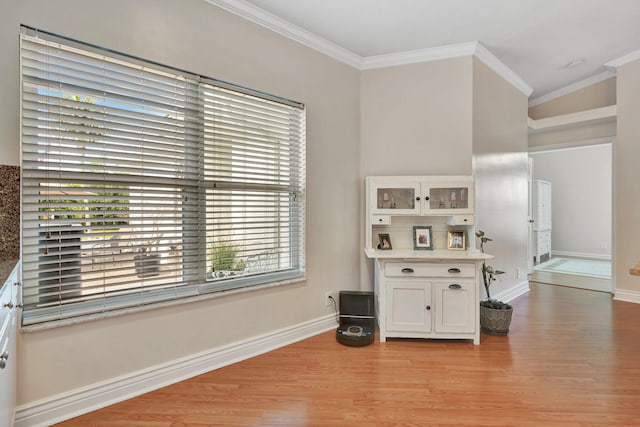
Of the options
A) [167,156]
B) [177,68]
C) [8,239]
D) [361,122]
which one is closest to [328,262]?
[361,122]

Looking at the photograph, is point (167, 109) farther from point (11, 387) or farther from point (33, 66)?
point (11, 387)

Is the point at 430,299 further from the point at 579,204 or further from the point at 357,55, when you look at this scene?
the point at 579,204

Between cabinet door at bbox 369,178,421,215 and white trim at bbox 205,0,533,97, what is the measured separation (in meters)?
1.22

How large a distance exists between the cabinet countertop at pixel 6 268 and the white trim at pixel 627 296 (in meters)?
5.78

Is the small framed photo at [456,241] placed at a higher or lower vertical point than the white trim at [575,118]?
lower

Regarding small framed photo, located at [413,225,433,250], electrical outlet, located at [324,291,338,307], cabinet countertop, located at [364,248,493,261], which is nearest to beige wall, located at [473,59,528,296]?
small framed photo, located at [413,225,433,250]

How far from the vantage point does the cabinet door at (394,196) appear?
318 centimetres

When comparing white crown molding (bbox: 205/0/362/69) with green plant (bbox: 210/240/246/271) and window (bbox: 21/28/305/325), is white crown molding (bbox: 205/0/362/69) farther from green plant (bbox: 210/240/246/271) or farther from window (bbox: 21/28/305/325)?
green plant (bbox: 210/240/246/271)

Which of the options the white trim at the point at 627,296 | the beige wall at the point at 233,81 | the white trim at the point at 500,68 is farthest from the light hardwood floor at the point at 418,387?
the white trim at the point at 500,68

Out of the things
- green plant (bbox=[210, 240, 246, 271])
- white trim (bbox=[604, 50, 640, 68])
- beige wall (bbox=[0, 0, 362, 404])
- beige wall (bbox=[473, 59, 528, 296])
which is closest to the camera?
beige wall (bbox=[0, 0, 362, 404])

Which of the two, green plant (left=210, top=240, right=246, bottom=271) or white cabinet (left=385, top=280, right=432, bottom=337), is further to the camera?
white cabinet (left=385, top=280, right=432, bottom=337)

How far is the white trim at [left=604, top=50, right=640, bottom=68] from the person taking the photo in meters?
4.00

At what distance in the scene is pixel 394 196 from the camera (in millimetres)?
3258

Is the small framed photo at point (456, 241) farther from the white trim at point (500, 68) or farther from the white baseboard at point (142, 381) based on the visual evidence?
the white trim at point (500, 68)
